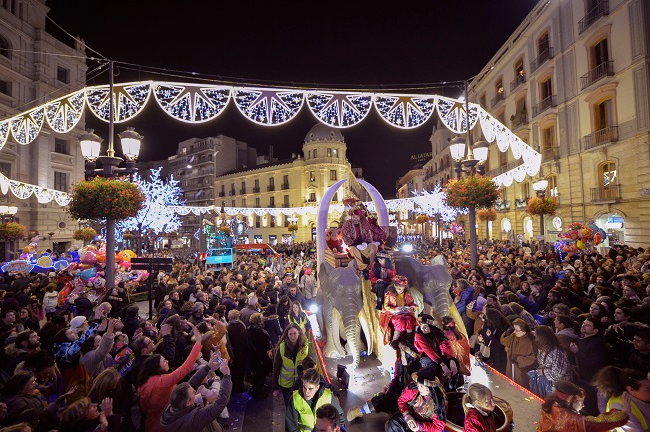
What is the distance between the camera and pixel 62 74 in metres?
25.2

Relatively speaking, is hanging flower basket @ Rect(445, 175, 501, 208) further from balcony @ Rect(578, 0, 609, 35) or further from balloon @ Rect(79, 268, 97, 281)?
balcony @ Rect(578, 0, 609, 35)

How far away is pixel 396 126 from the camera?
1119 cm

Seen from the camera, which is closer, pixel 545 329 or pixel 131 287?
pixel 545 329

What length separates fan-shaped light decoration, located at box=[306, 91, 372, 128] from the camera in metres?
10.6

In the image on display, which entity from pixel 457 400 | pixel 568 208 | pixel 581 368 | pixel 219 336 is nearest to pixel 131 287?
pixel 219 336

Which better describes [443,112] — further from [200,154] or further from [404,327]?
[200,154]

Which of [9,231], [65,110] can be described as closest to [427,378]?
[65,110]

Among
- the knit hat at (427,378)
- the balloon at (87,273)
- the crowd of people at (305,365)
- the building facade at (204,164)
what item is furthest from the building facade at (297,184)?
the knit hat at (427,378)

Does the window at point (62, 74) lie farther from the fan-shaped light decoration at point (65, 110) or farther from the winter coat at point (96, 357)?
the winter coat at point (96, 357)

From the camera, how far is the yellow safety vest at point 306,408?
121 inches

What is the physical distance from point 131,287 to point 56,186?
17473 mm

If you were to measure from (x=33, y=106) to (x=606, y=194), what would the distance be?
113 feet

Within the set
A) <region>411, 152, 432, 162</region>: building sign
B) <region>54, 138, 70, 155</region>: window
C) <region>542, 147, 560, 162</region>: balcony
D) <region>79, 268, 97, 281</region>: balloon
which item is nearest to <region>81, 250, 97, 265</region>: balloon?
<region>79, 268, 97, 281</region>: balloon

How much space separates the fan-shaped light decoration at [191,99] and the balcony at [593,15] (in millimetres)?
19179
